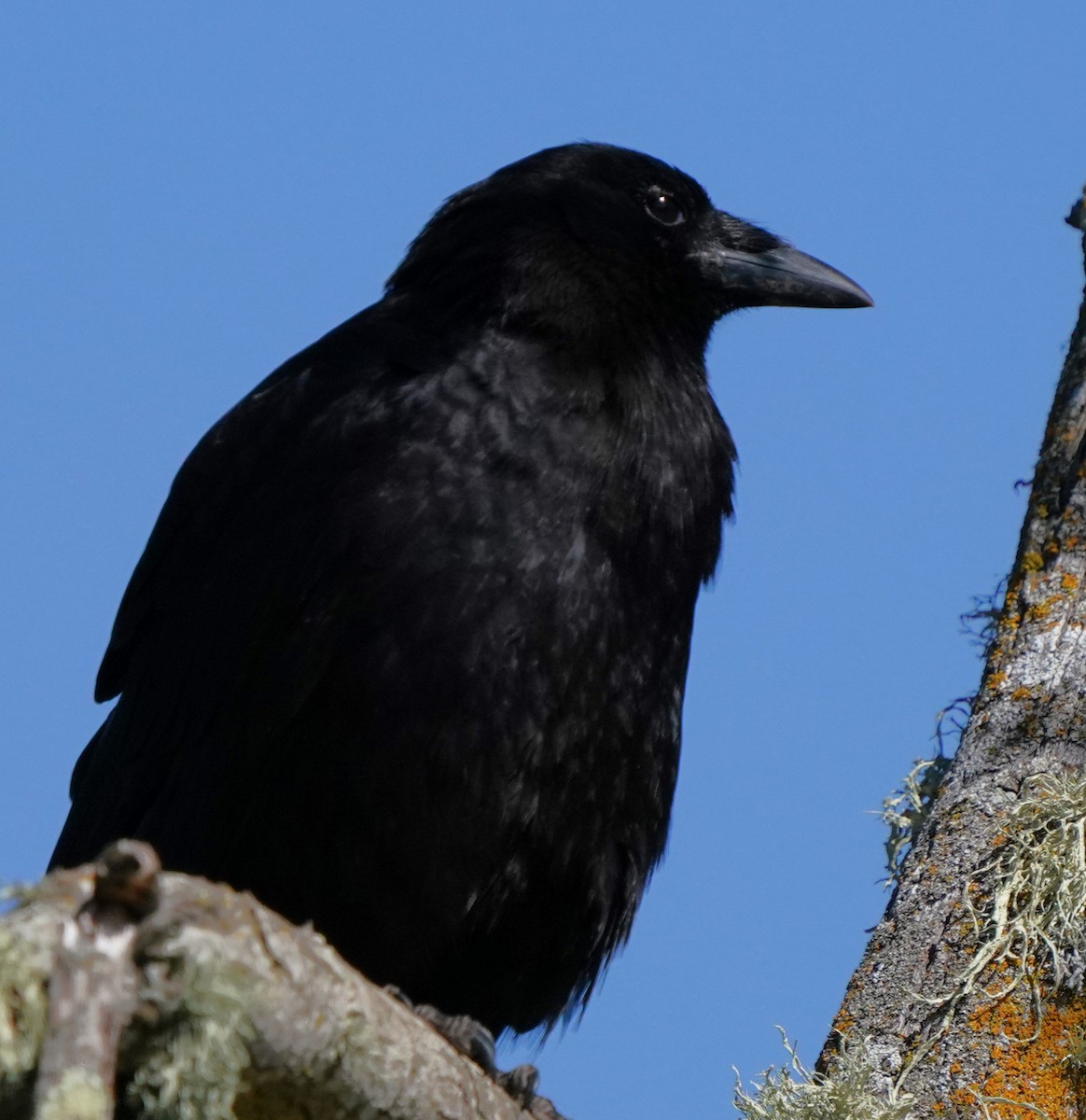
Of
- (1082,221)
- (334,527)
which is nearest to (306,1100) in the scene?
(334,527)

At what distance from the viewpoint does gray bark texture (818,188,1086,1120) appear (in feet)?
12.3

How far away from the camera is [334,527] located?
4574mm

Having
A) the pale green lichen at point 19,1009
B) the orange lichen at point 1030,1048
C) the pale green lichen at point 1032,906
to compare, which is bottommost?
the pale green lichen at point 19,1009

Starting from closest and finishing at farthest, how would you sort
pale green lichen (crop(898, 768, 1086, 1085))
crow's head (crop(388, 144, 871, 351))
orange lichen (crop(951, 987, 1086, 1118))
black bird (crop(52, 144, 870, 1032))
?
orange lichen (crop(951, 987, 1086, 1118))
pale green lichen (crop(898, 768, 1086, 1085))
black bird (crop(52, 144, 870, 1032))
crow's head (crop(388, 144, 871, 351))

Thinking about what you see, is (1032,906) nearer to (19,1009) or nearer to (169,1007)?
(169,1007)

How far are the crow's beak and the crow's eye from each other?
0.44 ft

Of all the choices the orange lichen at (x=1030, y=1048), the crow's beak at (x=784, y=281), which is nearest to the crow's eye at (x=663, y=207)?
the crow's beak at (x=784, y=281)

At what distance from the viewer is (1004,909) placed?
12.8ft

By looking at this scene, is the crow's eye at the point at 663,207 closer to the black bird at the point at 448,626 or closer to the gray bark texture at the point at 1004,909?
the black bird at the point at 448,626

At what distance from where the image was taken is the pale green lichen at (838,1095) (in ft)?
12.3

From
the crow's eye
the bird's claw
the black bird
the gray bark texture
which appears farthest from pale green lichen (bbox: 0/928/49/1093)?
the crow's eye

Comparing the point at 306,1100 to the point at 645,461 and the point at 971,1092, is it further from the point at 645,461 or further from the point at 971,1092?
the point at 645,461

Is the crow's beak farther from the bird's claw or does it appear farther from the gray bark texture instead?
the bird's claw

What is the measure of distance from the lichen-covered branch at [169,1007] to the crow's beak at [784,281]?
3.40m
